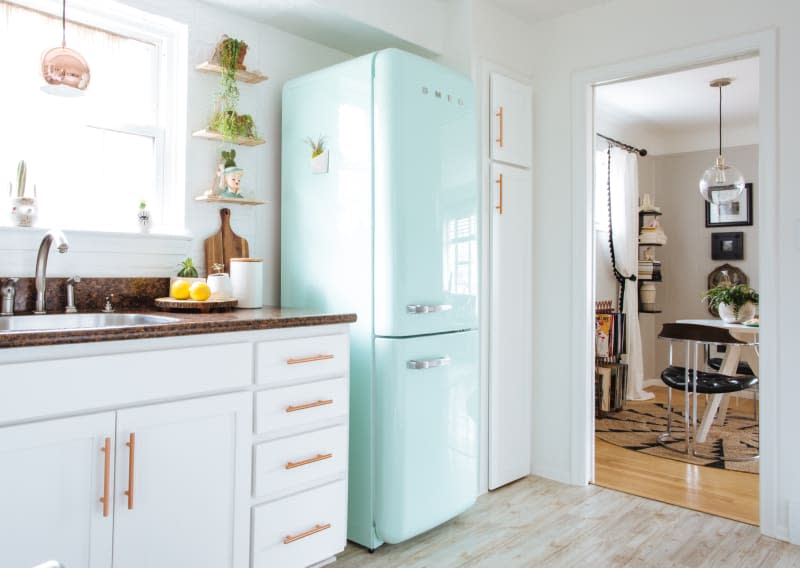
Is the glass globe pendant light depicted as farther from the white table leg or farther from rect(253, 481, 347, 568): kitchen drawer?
rect(253, 481, 347, 568): kitchen drawer

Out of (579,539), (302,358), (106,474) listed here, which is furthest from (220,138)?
(579,539)

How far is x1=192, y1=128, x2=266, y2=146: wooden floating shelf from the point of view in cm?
248

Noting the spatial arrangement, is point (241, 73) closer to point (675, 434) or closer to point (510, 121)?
point (510, 121)

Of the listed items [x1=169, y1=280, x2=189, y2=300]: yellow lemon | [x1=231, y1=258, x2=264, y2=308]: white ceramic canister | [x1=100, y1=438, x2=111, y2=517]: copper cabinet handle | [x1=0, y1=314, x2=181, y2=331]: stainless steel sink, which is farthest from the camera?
[x1=231, y1=258, x2=264, y2=308]: white ceramic canister

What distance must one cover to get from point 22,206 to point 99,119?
0.49 metres

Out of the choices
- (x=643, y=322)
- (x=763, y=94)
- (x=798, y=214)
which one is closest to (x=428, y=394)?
(x=798, y=214)

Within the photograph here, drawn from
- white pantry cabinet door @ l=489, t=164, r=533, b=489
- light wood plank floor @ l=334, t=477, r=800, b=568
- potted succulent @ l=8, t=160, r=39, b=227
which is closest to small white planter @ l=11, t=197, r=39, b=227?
potted succulent @ l=8, t=160, r=39, b=227

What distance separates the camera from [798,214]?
2.47 meters

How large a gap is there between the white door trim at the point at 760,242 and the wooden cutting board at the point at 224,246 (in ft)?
5.48

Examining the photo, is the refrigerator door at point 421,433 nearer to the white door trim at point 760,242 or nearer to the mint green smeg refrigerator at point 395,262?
the mint green smeg refrigerator at point 395,262

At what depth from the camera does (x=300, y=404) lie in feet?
6.79

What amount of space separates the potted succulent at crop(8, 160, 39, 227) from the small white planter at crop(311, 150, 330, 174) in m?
1.02

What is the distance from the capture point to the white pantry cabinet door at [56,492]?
1443 mm

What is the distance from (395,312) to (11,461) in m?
1.30
